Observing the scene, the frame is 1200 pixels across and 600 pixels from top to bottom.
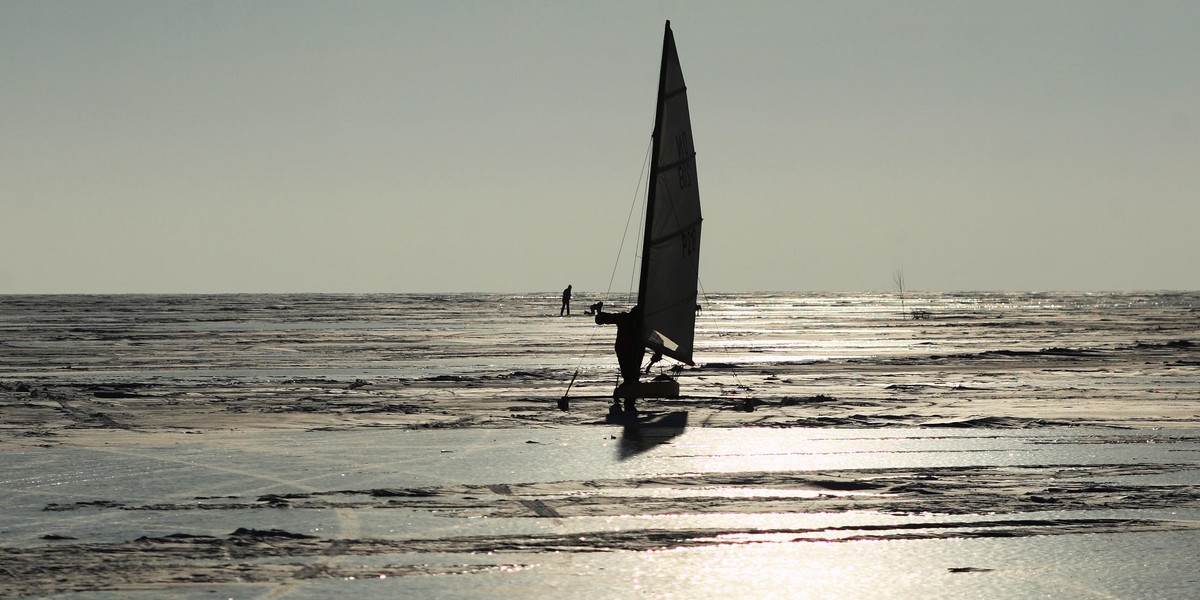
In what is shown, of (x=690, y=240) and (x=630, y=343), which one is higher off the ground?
(x=690, y=240)

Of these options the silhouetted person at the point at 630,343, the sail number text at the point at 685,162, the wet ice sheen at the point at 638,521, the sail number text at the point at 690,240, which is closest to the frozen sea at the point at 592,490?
the wet ice sheen at the point at 638,521

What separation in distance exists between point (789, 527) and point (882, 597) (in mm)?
2266

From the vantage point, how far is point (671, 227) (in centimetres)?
2361

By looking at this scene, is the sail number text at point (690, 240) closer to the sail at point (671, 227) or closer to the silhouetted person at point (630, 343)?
the sail at point (671, 227)

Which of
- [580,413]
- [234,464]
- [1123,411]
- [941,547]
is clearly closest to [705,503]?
[941,547]

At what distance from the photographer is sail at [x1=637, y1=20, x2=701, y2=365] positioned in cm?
2284

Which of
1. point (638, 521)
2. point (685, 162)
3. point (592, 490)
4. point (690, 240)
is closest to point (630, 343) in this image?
point (690, 240)

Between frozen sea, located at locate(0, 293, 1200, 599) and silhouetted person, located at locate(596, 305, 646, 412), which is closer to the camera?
frozen sea, located at locate(0, 293, 1200, 599)

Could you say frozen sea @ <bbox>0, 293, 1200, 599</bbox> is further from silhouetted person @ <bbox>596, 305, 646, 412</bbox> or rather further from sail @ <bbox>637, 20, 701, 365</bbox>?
sail @ <bbox>637, 20, 701, 365</bbox>

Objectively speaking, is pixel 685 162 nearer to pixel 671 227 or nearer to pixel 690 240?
pixel 671 227

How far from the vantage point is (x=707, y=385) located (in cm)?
2798

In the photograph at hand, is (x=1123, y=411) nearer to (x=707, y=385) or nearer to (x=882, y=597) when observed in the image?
(x=707, y=385)

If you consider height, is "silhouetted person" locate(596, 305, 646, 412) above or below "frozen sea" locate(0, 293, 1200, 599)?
above

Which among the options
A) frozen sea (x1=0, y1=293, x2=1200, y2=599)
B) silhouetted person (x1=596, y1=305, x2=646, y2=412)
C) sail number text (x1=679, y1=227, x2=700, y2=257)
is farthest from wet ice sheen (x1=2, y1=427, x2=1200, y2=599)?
sail number text (x1=679, y1=227, x2=700, y2=257)
